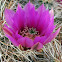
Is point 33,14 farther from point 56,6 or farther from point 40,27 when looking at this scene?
point 56,6

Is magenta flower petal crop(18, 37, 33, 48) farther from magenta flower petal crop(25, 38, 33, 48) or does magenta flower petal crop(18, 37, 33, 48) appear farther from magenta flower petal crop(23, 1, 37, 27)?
magenta flower petal crop(23, 1, 37, 27)

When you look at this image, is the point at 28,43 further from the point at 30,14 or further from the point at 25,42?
the point at 30,14

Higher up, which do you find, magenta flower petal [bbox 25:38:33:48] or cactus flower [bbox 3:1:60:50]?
cactus flower [bbox 3:1:60:50]

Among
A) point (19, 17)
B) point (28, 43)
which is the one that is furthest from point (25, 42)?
point (19, 17)

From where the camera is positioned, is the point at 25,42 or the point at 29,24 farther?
the point at 29,24

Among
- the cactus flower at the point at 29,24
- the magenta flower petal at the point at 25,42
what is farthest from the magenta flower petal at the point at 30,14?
the magenta flower petal at the point at 25,42

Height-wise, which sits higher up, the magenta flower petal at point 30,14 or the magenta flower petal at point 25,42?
the magenta flower petal at point 30,14

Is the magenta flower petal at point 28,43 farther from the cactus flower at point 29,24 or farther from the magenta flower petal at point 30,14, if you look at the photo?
the magenta flower petal at point 30,14

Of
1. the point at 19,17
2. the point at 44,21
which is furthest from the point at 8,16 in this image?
the point at 44,21

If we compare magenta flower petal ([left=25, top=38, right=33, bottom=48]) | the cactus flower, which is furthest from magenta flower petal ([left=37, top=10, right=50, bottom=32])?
magenta flower petal ([left=25, top=38, right=33, bottom=48])

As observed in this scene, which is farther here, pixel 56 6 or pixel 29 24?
pixel 56 6

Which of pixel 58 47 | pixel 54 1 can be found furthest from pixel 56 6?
pixel 58 47
